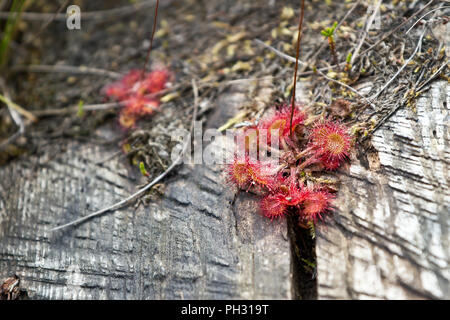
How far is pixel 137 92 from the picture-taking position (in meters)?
2.75

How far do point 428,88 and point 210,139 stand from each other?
1.27m

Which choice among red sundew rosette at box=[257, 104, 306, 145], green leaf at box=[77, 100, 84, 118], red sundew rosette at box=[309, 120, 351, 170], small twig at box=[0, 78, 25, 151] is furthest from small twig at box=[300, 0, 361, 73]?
small twig at box=[0, 78, 25, 151]

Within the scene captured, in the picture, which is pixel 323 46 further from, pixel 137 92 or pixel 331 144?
pixel 137 92

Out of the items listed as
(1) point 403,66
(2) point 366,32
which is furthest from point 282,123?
(2) point 366,32

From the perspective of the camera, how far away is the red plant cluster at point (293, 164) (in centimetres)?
192

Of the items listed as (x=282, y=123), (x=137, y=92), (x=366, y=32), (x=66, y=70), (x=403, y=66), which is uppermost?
(x=66, y=70)

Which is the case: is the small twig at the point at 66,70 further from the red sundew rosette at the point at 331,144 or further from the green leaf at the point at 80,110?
the red sundew rosette at the point at 331,144

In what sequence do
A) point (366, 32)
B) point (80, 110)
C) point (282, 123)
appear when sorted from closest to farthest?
point (282, 123)
point (366, 32)
point (80, 110)

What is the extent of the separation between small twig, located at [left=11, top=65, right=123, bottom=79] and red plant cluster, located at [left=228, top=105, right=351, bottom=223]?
4.67 feet

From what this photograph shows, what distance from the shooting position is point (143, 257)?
201cm

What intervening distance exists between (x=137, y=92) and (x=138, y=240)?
116cm

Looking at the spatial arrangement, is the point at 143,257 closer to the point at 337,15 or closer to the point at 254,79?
→ the point at 254,79

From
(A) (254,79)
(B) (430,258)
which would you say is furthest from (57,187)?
(B) (430,258)

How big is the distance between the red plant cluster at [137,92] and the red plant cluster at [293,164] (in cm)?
86
